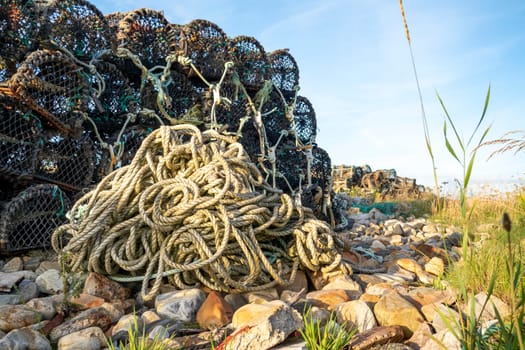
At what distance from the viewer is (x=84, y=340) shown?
5.41 ft

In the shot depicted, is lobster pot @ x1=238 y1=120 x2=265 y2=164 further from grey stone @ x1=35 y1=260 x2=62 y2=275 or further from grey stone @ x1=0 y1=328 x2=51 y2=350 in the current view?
grey stone @ x1=0 y1=328 x2=51 y2=350

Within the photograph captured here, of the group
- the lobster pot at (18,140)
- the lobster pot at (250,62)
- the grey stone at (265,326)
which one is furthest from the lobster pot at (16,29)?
the grey stone at (265,326)

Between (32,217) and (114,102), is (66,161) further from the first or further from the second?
(114,102)

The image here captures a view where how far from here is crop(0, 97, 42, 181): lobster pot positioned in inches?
114

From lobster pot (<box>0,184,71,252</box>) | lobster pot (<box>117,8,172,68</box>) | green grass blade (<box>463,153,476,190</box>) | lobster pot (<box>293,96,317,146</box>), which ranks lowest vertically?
lobster pot (<box>0,184,71,252</box>)

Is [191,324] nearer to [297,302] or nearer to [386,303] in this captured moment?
[297,302]

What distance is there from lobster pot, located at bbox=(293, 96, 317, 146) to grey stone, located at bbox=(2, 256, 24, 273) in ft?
11.8

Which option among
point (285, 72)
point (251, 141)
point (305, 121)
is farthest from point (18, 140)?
point (305, 121)

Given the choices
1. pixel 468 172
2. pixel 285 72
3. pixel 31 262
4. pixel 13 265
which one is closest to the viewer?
pixel 468 172

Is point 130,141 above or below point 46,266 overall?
above

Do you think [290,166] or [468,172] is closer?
[468,172]

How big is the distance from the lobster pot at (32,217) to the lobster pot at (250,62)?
7.36 feet

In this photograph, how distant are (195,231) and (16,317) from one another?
2.91ft

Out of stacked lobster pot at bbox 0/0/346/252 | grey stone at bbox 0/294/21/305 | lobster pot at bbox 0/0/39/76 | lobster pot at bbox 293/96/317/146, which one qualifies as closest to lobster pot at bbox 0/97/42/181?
stacked lobster pot at bbox 0/0/346/252
